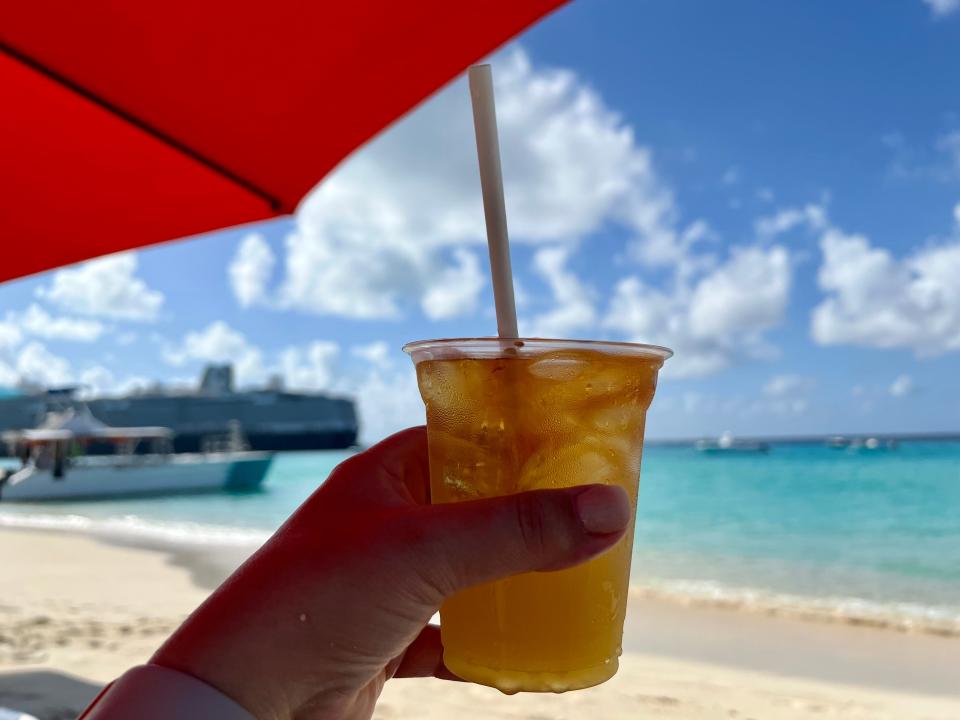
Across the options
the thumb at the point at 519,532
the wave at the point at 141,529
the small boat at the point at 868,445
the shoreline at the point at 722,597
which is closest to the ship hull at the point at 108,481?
the wave at the point at 141,529

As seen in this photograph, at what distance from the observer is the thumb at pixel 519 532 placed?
0.88 meters

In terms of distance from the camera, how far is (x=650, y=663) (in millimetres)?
5156

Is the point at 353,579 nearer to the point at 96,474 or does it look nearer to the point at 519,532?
the point at 519,532

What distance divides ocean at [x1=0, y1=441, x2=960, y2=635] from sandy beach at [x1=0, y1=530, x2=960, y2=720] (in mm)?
1053

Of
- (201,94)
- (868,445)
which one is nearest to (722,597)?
(201,94)

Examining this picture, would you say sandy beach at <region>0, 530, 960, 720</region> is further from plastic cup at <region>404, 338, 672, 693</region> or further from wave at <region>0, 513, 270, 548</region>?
wave at <region>0, 513, 270, 548</region>

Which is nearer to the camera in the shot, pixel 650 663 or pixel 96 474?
pixel 650 663

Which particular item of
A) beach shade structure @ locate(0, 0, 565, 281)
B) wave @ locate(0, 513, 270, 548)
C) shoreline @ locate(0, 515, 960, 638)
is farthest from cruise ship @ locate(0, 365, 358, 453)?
beach shade structure @ locate(0, 0, 565, 281)

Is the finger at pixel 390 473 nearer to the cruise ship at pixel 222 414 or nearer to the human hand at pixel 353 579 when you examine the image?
the human hand at pixel 353 579

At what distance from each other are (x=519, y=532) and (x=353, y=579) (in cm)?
20

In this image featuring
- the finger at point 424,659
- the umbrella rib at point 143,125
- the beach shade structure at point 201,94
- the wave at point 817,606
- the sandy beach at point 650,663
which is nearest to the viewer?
the finger at point 424,659

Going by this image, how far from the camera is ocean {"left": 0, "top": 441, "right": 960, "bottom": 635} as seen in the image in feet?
27.1

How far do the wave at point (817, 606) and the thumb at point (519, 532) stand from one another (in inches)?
270

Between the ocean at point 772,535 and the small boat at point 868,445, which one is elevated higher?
the ocean at point 772,535
